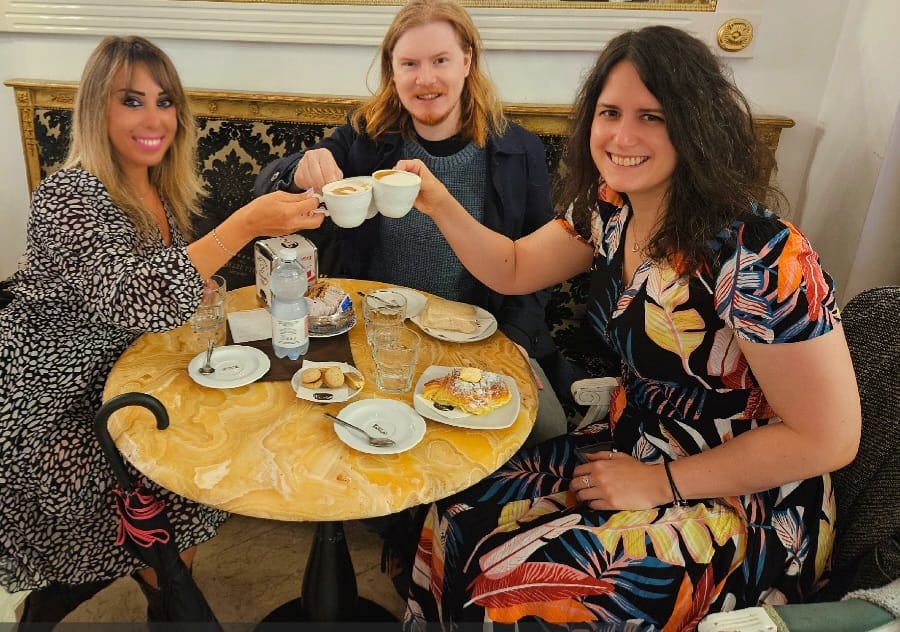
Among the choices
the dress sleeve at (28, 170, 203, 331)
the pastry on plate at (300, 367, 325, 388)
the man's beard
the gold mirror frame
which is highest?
the gold mirror frame

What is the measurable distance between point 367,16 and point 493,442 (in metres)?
1.89

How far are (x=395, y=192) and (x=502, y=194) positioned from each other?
68 cm

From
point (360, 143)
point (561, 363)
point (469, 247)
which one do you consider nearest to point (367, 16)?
point (360, 143)

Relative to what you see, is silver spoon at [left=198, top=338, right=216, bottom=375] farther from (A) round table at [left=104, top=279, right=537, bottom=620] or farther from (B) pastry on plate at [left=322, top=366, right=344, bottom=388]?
(B) pastry on plate at [left=322, top=366, right=344, bottom=388]

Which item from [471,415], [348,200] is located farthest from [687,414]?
[348,200]

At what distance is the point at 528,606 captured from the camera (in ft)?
3.87

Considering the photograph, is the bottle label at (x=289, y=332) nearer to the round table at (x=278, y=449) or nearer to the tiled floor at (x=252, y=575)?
the round table at (x=278, y=449)

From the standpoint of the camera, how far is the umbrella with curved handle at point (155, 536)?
1220 mm

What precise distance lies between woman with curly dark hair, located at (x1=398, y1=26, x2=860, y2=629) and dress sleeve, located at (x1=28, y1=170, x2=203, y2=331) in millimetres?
762

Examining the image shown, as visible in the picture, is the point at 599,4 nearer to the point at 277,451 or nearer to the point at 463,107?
the point at 463,107

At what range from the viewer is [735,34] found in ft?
7.79

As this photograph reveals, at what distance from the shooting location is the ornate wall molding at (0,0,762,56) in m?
2.41

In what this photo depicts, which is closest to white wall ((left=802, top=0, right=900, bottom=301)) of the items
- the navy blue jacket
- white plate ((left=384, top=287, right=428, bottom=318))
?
the navy blue jacket

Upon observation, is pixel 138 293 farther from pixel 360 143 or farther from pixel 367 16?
pixel 367 16
